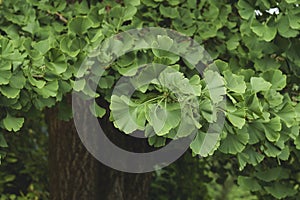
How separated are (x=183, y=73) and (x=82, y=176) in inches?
48.3

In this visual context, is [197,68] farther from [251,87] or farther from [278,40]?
[251,87]

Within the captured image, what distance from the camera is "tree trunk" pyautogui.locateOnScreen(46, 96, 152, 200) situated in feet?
10.1

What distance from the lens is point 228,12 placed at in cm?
260

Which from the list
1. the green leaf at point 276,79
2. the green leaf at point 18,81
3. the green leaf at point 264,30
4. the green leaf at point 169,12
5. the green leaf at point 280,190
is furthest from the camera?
the green leaf at point 169,12

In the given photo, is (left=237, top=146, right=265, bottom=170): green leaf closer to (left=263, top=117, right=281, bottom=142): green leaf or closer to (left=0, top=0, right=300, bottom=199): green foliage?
(left=0, top=0, right=300, bottom=199): green foliage

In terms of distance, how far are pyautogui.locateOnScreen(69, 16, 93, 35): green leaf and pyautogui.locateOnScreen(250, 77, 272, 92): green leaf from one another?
630 mm

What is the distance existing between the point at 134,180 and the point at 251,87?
4.30 ft

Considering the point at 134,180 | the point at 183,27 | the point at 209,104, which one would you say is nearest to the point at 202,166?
the point at 134,180

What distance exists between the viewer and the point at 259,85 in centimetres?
199

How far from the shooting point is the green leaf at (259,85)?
78.0 inches

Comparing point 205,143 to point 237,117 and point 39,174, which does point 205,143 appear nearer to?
point 237,117

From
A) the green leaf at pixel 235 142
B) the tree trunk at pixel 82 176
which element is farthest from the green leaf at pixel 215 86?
the tree trunk at pixel 82 176

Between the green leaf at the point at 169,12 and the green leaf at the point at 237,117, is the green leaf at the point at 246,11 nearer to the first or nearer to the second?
the green leaf at the point at 169,12

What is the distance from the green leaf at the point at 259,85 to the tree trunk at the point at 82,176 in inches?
43.8
